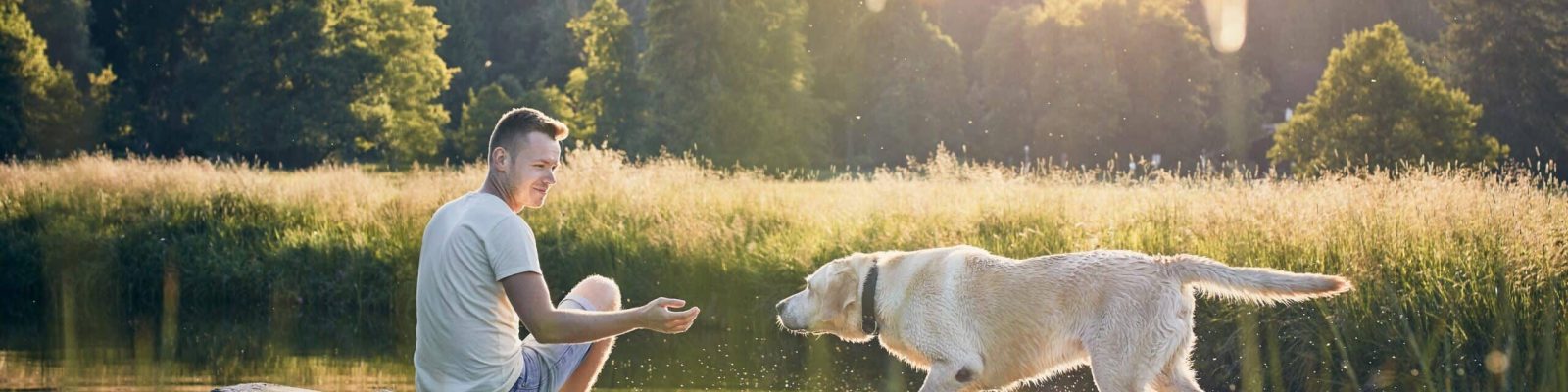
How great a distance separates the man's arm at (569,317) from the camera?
15.3 ft

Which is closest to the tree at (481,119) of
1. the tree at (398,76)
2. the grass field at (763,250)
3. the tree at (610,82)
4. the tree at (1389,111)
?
the tree at (398,76)

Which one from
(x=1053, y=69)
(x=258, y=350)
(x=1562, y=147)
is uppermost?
(x=1053, y=69)

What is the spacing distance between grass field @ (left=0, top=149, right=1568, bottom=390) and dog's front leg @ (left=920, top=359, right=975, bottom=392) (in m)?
3.44

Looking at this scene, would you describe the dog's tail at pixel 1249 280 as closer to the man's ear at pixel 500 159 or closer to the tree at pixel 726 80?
the man's ear at pixel 500 159

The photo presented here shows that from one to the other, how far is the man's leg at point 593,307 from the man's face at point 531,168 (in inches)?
30.7

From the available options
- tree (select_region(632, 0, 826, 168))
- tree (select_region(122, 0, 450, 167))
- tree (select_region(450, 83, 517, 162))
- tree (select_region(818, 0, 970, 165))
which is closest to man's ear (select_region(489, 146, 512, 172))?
tree (select_region(122, 0, 450, 167))

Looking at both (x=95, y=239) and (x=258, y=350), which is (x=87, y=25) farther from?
(x=258, y=350)

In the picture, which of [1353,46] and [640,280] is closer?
[640,280]

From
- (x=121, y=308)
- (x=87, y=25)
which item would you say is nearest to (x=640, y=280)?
(x=121, y=308)

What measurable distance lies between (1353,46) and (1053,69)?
86.8 ft

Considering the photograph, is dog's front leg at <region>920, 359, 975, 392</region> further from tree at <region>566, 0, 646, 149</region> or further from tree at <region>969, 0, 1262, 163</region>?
tree at <region>969, 0, 1262, 163</region>

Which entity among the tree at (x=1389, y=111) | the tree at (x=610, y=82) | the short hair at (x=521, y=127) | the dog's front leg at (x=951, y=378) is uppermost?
the tree at (x=610, y=82)

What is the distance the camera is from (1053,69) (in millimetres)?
54438

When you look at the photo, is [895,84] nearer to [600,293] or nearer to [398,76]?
[398,76]
